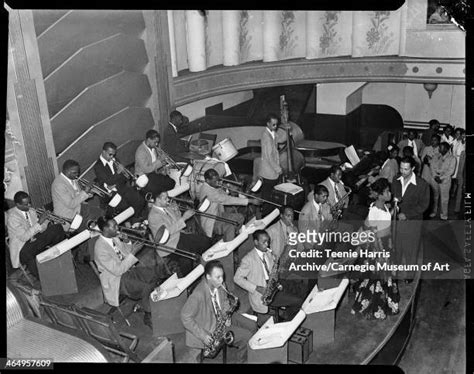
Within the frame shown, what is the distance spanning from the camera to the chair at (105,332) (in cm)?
674

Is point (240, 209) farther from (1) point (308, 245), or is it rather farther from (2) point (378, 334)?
(2) point (378, 334)

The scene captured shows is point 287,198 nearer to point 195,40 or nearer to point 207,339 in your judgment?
point 207,339

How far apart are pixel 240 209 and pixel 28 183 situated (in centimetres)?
348

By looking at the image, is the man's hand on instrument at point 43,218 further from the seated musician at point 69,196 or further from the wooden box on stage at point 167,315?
the wooden box on stage at point 167,315

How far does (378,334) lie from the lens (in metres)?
7.90

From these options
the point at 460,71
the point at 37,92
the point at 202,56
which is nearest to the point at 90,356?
the point at 37,92

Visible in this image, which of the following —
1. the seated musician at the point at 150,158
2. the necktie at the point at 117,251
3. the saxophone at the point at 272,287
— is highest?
the seated musician at the point at 150,158

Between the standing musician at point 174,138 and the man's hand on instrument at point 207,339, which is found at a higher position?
the standing musician at point 174,138

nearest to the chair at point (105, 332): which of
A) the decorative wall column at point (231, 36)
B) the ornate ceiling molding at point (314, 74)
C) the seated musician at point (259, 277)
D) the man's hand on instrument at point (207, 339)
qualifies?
the man's hand on instrument at point (207, 339)

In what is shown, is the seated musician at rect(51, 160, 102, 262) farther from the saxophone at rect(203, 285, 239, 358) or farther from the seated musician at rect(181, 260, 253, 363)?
the saxophone at rect(203, 285, 239, 358)

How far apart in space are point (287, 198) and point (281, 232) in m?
1.23

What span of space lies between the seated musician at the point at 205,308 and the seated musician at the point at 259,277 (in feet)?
0.96

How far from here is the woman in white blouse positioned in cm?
809

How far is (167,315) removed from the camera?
306 inches
